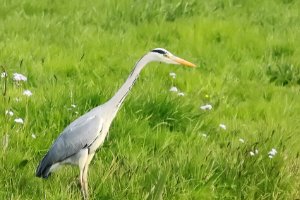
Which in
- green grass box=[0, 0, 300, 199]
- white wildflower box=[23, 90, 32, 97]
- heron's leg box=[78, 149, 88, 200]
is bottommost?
green grass box=[0, 0, 300, 199]

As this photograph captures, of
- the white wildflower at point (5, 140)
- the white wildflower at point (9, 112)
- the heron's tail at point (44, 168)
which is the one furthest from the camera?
the white wildflower at point (9, 112)

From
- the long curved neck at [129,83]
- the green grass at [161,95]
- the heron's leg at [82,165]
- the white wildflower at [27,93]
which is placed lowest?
the green grass at [161,95]

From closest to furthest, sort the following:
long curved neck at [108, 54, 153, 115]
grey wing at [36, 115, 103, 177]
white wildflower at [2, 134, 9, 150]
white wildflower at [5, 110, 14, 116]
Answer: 1. long curved neck at [108, 54, 153, 115]
2. grey wing at [36, 115, 103, 177]
3. white wildflower at [2, 134, 9, 150]
4. white wildflower at [5, 110, 14, 116]

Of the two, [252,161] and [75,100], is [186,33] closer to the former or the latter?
[75,100]

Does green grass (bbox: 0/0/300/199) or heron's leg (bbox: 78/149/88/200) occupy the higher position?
heron's leg (bbox: 78/149/88/200)

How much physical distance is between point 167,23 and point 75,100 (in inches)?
125

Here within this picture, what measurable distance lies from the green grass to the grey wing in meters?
0.14

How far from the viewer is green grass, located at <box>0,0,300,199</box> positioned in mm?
4590

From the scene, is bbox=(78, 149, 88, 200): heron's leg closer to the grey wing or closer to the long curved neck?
the grey wing

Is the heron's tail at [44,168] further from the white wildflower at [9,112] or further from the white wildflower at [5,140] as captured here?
the white wildflower at [9,112]

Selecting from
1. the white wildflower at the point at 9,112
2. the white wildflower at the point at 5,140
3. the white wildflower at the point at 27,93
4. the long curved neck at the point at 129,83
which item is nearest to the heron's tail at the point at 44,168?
the white wildflower at the point at 5,140

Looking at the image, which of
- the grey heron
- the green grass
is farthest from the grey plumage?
the green grass

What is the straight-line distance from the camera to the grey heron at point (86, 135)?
4.05 meters

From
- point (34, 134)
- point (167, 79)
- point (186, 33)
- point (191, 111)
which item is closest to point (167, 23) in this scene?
point (186, 33)
